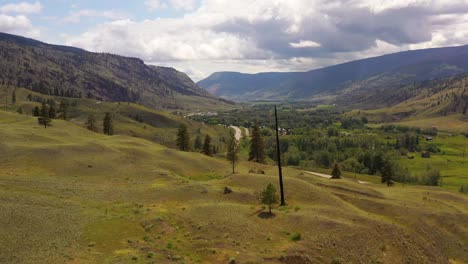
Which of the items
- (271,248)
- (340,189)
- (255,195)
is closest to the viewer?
(271,248)

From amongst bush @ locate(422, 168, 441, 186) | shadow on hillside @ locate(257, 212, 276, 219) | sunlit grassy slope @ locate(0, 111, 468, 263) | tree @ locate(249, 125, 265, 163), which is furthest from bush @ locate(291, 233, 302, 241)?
bush @ locate(422, 168, 441, 186)

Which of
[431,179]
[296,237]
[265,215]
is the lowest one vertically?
[431,179]

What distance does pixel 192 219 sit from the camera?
1889 inches

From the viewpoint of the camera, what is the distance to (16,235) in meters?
35.8

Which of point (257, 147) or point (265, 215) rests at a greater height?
point (257, 147)

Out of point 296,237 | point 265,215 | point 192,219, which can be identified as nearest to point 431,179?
point 265,215

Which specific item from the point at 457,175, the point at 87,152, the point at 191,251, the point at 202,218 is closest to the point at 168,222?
the point at 202,218

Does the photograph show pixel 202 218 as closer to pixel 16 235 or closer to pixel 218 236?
pixel 218 236

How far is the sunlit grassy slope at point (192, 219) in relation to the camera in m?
37.3

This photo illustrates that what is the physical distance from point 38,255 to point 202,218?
20.4 meters

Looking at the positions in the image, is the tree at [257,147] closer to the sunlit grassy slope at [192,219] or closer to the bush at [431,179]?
the sunlit grassy slope at [192,219]

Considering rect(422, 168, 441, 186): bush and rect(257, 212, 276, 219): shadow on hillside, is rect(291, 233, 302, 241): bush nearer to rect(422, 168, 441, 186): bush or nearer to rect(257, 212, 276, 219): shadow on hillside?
rect(257, 212, 276, 219): shadow on hillside

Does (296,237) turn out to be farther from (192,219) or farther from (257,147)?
(257,147)

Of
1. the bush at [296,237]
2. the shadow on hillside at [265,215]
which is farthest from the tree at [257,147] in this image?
the bush at [296,237]
